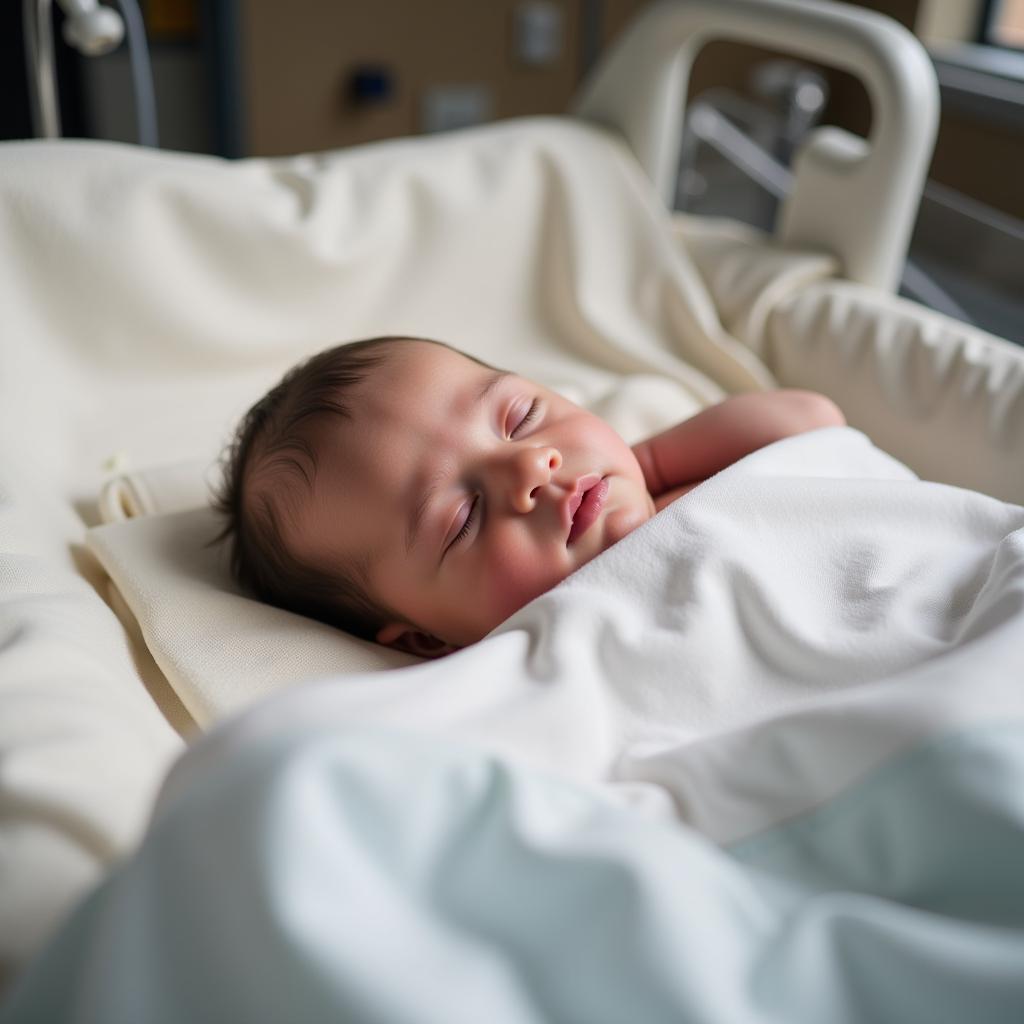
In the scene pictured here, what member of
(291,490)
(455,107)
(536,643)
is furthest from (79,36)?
(455,107)

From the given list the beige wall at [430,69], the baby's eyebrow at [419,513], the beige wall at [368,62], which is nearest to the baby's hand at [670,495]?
the baby's eyebrow at [419,513]

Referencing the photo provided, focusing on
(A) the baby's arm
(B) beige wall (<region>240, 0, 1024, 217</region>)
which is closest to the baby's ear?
(A) the baby's arm

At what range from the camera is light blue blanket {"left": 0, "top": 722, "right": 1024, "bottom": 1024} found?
0.38 m

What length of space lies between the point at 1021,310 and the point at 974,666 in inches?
31.3

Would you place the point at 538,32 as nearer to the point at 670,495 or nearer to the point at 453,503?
the point at 670,495

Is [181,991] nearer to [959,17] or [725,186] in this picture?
[725,186]

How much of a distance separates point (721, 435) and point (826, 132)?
54 cm

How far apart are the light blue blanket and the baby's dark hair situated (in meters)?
0.35

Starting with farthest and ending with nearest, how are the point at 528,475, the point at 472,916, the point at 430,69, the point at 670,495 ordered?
1. the point at 430,69
2. the point at 670,495
3. the point at 528,475
4. the point at 472,916

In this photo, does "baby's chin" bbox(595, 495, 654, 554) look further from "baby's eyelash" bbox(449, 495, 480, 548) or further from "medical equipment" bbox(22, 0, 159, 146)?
"medical equipment" bbox(22, 0, 159, 146)

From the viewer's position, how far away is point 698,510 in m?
0.71

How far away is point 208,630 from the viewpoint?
751mm

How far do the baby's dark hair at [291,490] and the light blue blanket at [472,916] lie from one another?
0.35 metres

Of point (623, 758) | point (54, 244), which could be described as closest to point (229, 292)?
point (54, 244)
